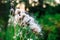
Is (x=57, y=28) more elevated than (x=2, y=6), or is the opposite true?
(x=2, y=6)

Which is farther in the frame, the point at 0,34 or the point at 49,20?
the point at 49,20

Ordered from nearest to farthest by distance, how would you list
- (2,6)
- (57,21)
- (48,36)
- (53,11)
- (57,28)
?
(48,36)
(57,28)
(57,21)
(2,6)
(53,11)

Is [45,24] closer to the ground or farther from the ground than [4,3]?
closer to the ground

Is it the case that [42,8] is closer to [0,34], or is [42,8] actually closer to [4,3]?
[4,3]

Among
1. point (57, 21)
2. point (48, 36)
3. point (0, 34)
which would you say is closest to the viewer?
point (48, 36)

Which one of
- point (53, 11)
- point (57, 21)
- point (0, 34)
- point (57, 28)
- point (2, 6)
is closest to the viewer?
point (0, 34)

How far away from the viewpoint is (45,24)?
5039mm

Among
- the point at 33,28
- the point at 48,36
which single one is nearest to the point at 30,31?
the point at 33,28

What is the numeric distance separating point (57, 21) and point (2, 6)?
4.08 feet

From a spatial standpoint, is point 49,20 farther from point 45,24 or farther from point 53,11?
point 53,11

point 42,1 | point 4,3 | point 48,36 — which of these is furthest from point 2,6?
point 48,36

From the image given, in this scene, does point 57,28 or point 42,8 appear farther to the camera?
point 42,8

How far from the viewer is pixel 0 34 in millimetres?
4234

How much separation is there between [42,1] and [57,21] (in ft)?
2.48
